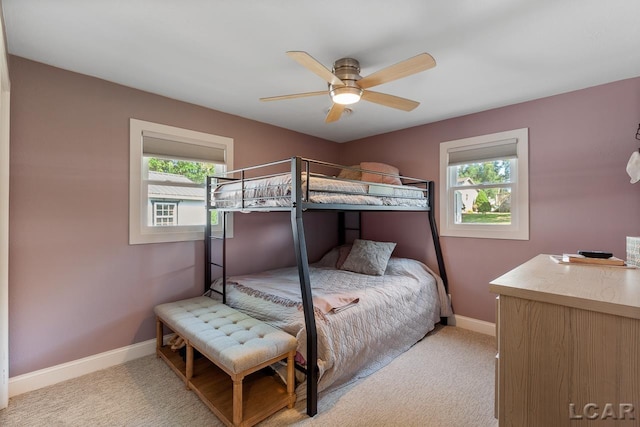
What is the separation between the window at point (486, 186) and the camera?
275 cm

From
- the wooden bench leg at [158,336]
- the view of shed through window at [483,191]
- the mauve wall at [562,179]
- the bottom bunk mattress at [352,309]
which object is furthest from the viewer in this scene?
the view of shed through window at [483,191]

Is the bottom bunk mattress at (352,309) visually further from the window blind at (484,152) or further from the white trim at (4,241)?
the white trim at (4,241)

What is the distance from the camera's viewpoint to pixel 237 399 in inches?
61.9

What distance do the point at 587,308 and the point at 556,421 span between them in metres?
0.36

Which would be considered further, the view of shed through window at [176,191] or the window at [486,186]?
the window at [486,186]

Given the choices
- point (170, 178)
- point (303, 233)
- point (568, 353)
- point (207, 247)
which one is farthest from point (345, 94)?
point (207, 247)

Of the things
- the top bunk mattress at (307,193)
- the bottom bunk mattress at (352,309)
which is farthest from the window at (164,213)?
the bottom bunk mattress at (352,309)

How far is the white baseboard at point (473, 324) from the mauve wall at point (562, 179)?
0.20 ft

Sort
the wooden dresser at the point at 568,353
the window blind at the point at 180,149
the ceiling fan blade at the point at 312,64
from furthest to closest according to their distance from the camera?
the window blind at the point at 180,149 < the ceiling fan blade at the point at 312,64 < the wooden dresser at the point at 568,353

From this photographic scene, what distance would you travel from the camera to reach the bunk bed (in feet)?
6.07

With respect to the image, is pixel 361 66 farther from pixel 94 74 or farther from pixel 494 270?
pixel 494 270

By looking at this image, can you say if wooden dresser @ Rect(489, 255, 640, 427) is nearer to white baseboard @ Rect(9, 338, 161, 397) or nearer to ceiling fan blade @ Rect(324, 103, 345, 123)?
ceiling fan blade @ Rect(324, 103, 345, 123)

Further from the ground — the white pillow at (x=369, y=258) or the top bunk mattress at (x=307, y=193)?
the top bunk mattress at (x=307, y=193)

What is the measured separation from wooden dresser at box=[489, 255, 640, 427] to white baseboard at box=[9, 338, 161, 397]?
106 inches
